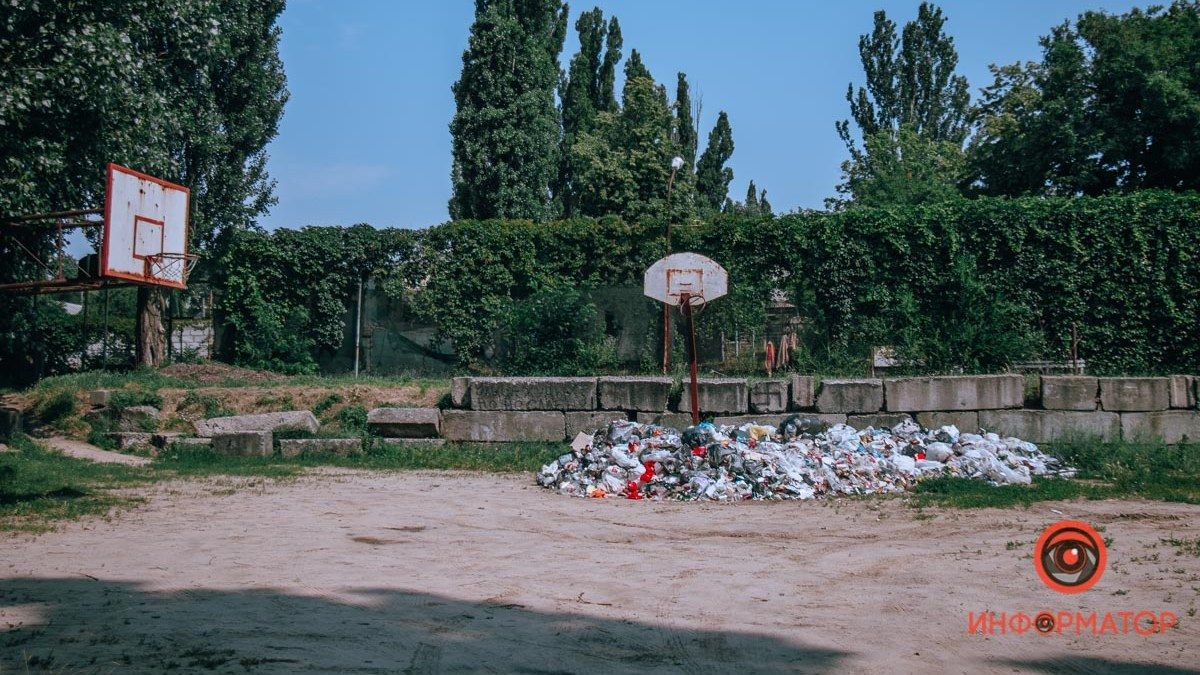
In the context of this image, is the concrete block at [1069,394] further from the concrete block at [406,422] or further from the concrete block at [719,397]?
the concrete block at [406,422]

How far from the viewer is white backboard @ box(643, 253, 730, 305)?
13609mm

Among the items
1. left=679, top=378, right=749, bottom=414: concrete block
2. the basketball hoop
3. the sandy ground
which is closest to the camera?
the sandy ground

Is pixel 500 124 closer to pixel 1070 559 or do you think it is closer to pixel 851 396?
pixel 851 396

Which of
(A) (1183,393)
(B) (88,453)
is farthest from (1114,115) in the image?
(B) (88,453)

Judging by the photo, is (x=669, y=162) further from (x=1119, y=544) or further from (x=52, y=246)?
(x=1119, y=544)

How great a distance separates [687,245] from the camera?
→ 18359 mm

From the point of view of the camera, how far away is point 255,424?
13.2 metres

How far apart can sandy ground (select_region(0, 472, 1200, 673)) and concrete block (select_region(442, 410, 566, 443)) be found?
3.91 meters

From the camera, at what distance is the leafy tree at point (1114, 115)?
21.7 metres

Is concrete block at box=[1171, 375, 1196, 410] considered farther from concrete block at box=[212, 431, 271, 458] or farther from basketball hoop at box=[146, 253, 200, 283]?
basketball hoop at box=[146, 253, 200, 283]

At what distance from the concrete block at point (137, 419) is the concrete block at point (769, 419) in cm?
824

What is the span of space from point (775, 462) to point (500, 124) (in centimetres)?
1937

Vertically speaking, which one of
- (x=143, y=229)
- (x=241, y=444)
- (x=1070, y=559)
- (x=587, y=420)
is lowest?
(x=1070, y=559)

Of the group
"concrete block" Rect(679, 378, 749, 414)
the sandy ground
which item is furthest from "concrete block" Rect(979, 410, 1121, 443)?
the sandy ground
